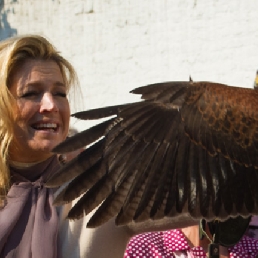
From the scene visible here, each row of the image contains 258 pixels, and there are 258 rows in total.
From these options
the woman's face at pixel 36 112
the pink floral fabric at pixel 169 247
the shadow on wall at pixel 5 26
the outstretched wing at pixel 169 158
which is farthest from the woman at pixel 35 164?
the shadow on wall at pixel 5 26

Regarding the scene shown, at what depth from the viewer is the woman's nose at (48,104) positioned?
7.87ft

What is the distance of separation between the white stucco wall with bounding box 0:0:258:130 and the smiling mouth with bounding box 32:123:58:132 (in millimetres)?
3319

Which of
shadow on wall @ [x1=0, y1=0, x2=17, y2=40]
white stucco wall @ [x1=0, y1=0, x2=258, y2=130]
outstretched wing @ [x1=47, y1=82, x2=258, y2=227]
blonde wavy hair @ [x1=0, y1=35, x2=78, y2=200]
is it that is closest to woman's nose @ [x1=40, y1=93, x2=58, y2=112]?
blonde wavy hair @ [x1=0, y1=35, x2=78, y2=200]

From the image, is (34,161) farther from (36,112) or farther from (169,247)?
(169,247)

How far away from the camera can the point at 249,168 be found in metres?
2.56

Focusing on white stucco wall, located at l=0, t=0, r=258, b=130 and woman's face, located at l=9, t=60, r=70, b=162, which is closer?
woman's face, located at l=9, t=60, r=70, b=162

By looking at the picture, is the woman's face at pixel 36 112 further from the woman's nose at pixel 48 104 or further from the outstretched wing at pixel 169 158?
the outstretched wing at pixel 169 158

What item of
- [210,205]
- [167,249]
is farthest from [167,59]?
[210,205]

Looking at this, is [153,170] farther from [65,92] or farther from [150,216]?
[65,92]

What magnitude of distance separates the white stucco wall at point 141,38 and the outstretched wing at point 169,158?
9.78ft

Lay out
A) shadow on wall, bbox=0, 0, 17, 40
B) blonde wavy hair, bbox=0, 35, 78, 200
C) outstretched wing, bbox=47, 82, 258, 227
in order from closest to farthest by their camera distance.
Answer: outstretched wing, bbox=47, 82, 258, 227 < blonde wavy hair, bbox=0, 35, 78, 200 < shadow on wall, bbox=0, 0, 17, 40

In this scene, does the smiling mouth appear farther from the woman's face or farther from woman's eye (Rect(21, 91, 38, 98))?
woman's eye (Rect(21, 91, 38, 98))

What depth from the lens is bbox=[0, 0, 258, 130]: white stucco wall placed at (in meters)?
5.62

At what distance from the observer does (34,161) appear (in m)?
2.44
